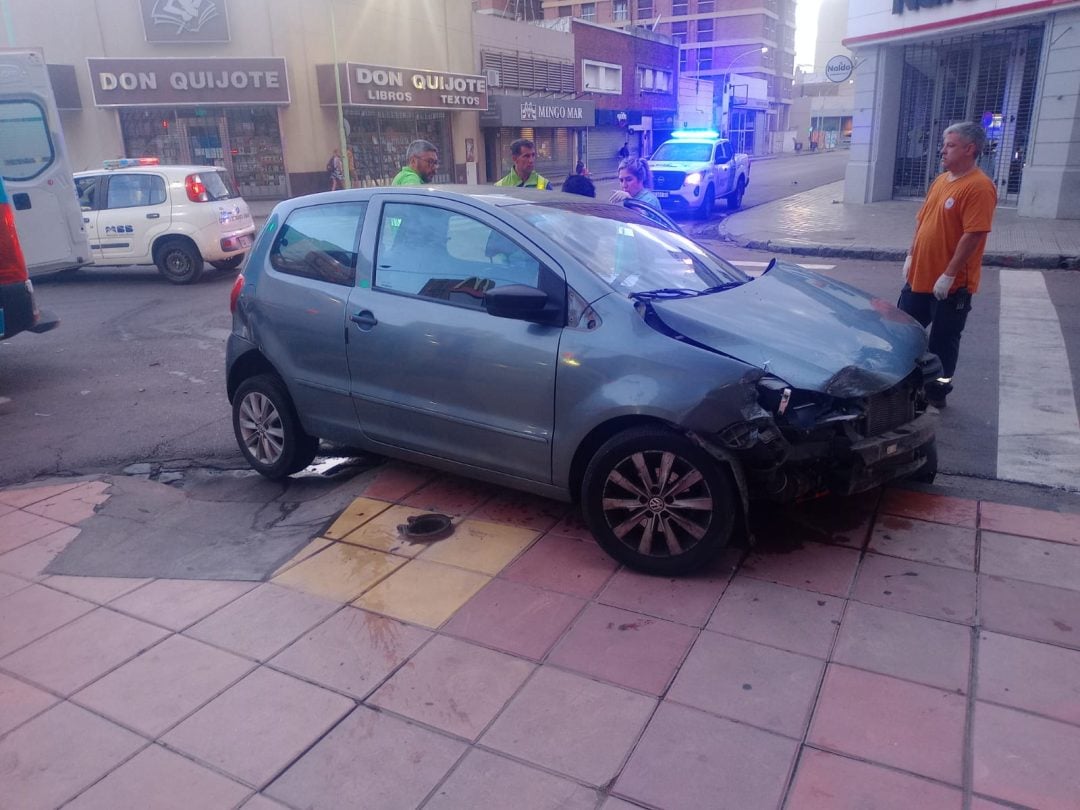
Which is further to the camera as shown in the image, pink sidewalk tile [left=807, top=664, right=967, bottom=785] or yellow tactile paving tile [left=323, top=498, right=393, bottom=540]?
yellow tactile paving tile [left=323, top=498, right=393, bottom=540]

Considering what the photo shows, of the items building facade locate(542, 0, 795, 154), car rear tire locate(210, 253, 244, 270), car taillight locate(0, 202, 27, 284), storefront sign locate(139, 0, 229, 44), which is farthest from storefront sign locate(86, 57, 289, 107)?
building facade locate(542, 0, 795, 154)

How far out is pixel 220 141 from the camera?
2461 centimetres

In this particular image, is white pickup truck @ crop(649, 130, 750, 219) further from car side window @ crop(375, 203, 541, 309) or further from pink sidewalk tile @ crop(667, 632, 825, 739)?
pink sidewalk tile @ crop(667, 632, 825, 739)

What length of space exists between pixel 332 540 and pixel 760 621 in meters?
2.14

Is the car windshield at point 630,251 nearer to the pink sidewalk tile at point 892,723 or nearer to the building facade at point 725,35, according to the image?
the pink sidewalk tile at point 892,723

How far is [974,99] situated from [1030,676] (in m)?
18.4

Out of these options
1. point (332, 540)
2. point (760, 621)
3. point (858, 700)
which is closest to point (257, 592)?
point (332, 540)

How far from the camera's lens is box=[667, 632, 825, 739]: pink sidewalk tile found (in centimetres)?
279

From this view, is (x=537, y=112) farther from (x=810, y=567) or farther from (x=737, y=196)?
(x=810, y=567)

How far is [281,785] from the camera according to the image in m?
2.58

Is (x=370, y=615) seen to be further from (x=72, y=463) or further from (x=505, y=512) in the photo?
(x=72, y=463)

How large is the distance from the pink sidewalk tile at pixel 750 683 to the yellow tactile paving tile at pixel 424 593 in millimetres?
1044

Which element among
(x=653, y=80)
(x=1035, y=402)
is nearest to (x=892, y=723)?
(x=1035, y=402)

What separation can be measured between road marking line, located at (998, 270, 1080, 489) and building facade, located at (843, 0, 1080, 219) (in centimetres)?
843
